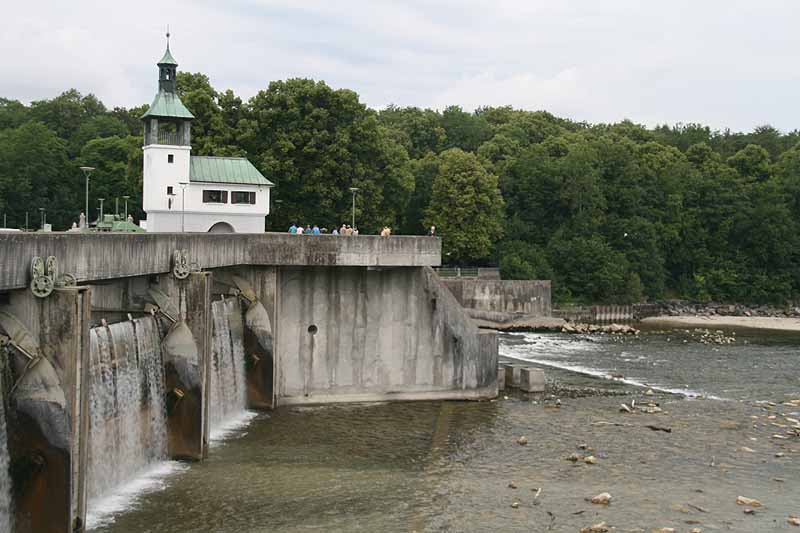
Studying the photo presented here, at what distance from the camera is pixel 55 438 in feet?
63.3

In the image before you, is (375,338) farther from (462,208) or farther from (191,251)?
(462,208)

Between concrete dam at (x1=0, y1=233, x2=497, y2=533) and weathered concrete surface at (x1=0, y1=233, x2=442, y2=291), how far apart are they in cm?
5

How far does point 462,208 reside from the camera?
85.1 m

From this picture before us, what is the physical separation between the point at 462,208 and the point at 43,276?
66629 mm

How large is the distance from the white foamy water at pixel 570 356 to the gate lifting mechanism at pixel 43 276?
3010 centimetres

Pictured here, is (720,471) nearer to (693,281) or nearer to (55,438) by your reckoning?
(55,438)

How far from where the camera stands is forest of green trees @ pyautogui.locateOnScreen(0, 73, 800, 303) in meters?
68.8

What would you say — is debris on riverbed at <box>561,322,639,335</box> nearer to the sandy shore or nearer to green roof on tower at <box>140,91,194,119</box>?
the sandy shore

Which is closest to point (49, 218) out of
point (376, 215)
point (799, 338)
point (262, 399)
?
point (376, 215)

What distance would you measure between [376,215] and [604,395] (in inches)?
1382

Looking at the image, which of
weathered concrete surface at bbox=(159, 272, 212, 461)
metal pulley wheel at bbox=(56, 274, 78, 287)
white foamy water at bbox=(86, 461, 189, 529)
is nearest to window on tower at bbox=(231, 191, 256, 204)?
weathered concrete surface at bbox=(159, 272, 212, 461)

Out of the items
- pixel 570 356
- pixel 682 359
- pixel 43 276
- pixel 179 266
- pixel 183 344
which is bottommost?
pixel 682 359

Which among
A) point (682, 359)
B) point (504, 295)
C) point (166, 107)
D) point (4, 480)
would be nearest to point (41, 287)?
point (4, 480)

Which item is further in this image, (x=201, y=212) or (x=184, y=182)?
(x=201, y=212)
